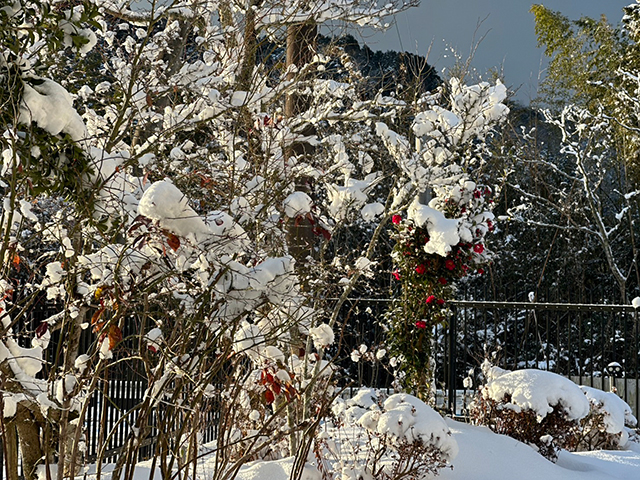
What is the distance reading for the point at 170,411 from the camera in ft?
9.04

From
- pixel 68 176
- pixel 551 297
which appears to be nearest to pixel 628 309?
pixel 551 297

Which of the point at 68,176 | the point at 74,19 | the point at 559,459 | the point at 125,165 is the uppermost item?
the point at 74,19

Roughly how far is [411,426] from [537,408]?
60.8 inches

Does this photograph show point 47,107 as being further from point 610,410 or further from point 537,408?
point 610,410

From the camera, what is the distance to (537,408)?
4988 mm

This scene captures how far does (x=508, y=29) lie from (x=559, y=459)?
14368 millimetres

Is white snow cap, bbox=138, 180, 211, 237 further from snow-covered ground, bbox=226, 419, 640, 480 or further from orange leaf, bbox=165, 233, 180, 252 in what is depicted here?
snow-covered ground, bbox=226, 419, 640, 480

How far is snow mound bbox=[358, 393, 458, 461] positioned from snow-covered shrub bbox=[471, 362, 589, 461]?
4.17 ft

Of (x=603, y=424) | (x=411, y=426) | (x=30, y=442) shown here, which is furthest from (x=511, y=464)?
(x=30, y=442)

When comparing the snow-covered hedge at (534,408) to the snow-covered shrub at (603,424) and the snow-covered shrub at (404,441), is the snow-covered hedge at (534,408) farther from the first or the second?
the snow-covered shrub at (404,441)

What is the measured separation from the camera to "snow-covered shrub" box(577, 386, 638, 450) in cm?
583

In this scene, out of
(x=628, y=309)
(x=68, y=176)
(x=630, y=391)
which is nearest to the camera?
(x=68, y=176)

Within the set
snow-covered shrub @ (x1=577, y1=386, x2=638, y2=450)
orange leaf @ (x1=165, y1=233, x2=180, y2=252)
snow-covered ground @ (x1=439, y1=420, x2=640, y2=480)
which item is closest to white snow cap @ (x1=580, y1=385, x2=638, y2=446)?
snow-covered shrub @ (x1=577, y1=386, x2=638, y2=450)

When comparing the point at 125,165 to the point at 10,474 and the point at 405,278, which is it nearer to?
the point at 10,474
